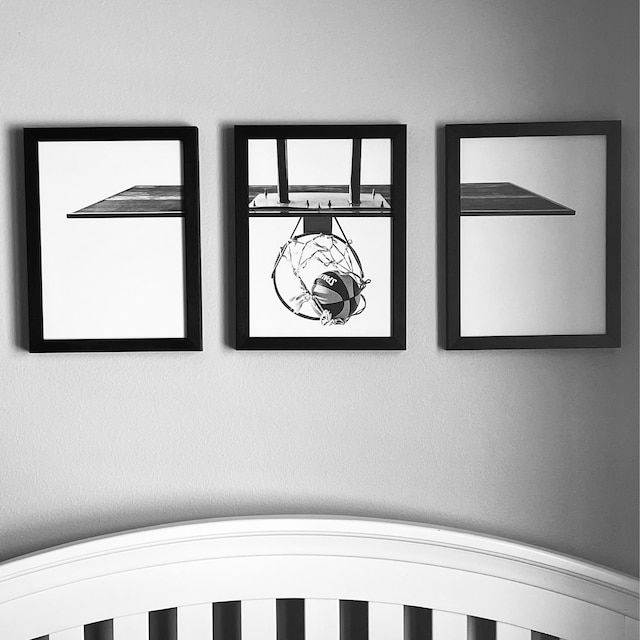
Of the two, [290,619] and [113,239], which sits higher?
[113,239]

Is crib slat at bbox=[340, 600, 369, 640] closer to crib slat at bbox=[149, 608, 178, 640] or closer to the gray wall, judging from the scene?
the gray wall

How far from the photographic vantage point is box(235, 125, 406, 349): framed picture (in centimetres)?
140

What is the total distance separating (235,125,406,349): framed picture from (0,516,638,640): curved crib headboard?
38 centimetres

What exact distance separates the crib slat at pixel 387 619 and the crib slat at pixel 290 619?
16 cm

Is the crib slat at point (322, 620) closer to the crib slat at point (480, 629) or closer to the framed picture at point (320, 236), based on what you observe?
the crib slat at point (480, 629)

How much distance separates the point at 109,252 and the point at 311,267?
405 millimetres

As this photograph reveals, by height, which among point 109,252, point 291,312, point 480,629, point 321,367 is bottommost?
point 480,629

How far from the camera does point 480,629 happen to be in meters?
Result: 1.43

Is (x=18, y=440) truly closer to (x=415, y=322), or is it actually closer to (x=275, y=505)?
(x=275, y=505)

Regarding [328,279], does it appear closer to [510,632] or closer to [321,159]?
[321,159]

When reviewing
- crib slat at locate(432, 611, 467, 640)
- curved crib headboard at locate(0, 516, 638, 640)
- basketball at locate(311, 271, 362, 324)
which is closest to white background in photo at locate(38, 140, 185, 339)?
basketball at locate(311, 271, 362, 324)

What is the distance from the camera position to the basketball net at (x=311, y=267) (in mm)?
1422

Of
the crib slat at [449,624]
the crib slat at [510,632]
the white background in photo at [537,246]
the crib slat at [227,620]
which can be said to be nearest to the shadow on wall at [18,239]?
the crib slat at [227,620]

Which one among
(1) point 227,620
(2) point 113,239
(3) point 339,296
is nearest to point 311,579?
(1) point 227,620
